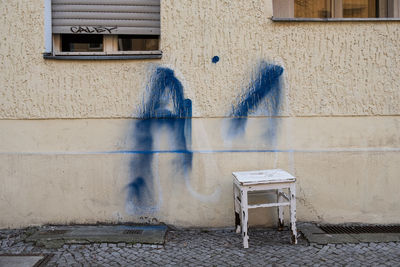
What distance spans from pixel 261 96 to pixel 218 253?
190 cm

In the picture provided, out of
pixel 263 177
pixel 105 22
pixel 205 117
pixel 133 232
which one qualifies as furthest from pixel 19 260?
pixel 105 22

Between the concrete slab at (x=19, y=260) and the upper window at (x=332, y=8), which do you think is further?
the upper window at (x=332, y=8)

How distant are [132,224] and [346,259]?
2.44 metres

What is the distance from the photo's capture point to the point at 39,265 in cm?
331

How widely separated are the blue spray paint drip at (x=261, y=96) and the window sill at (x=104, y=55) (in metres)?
1.16

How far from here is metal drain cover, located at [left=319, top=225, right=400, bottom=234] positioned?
4.14 metres

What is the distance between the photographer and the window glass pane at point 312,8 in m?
5.04

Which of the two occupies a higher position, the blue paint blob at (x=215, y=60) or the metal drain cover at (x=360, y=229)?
the blue paint blob at (x=215, y=60)

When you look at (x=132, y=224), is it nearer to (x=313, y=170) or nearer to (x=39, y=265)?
(x=39, y=265)

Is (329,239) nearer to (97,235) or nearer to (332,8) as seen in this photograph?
(97,235)

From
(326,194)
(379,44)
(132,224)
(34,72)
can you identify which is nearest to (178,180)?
(132,224)

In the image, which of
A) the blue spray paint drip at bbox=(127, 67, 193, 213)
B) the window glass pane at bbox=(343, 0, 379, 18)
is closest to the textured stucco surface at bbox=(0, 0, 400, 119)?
the blue spray paint drip at bbox=(127, 67, 193, 213)

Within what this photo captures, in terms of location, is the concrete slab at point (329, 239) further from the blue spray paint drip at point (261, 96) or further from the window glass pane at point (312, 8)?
the window glass pane at point (312, 8)

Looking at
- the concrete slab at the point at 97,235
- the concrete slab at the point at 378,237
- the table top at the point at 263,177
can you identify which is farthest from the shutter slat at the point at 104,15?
the concrete slab at the point at 378,237
